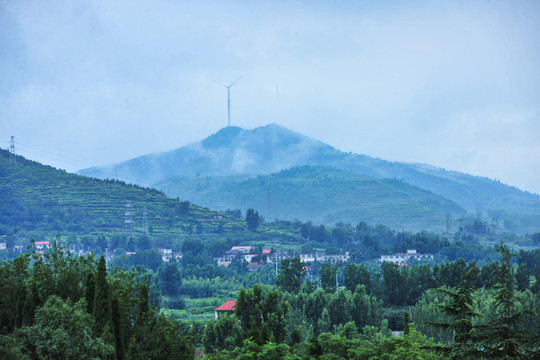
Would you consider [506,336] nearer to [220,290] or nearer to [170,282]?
[220,290]

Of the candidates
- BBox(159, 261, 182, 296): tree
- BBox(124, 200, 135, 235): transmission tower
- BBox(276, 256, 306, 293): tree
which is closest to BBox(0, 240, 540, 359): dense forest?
BBox(276, 256, 306, 293): tree

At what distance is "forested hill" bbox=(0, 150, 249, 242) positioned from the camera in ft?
550

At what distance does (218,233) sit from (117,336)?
15353 centimetres

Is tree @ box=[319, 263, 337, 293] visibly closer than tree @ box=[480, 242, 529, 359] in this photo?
No

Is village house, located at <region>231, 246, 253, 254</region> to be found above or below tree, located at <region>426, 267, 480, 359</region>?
above

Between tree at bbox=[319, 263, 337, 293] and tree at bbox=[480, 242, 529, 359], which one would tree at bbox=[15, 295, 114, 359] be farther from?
tree at bbox=[319, 263, 337, 293]

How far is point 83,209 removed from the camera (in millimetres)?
173500

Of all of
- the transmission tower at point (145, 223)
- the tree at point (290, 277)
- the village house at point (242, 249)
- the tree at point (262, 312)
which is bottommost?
the tree at point (262, 312)

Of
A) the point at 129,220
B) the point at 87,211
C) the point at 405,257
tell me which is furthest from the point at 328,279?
the point at 87,211

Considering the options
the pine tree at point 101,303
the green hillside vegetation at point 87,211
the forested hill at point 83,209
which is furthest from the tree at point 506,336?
the forested hill at point 83,209

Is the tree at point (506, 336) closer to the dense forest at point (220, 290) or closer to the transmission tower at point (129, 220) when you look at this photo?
the dense forest at point (220, 290)

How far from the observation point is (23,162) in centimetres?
19962

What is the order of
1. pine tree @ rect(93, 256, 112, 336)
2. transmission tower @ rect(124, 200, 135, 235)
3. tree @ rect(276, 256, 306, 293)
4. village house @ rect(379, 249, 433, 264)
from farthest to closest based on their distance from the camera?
transmission tower @ rect(124, 200, 135, 235)
village house @ rect(379, 249, 433, 264)
tree @ rect(276, 256, 306, 293)
pine tree @ rect(93, 256, 112, 336)

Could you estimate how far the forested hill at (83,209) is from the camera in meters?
168
